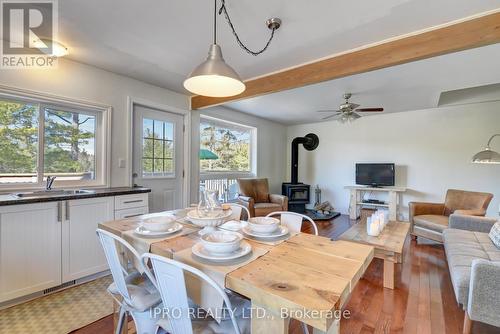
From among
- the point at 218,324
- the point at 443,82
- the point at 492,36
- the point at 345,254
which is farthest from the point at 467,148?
the point at 218,324

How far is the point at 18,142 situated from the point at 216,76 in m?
2.22

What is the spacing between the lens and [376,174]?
497cm

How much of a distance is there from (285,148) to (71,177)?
490cm

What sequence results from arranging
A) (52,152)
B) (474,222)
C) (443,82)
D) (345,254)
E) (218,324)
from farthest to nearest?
(443,82) → (474,222) → (52,152) → (345,254) → (218,324)

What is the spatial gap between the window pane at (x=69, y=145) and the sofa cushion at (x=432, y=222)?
445cm

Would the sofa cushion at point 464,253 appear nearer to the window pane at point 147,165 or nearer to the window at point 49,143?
the window pane at point 147,165

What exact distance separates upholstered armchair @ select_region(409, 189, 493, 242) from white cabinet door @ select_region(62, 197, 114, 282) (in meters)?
4.08

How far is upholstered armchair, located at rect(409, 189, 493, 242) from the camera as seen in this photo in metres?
3.17

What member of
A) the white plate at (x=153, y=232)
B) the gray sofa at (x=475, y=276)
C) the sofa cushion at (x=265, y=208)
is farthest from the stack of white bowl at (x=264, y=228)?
the sofa cushion at (x=265, y=208)

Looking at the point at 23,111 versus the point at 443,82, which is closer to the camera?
the point at 23,111

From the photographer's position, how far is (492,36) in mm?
1632

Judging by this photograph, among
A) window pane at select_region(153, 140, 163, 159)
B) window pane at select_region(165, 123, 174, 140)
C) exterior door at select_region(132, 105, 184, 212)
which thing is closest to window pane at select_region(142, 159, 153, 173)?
exterior door at select_region(132, 105, 184, 212)

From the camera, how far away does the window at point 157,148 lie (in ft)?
10.6

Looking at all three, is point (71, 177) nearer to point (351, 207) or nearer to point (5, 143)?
point (5, 143)
